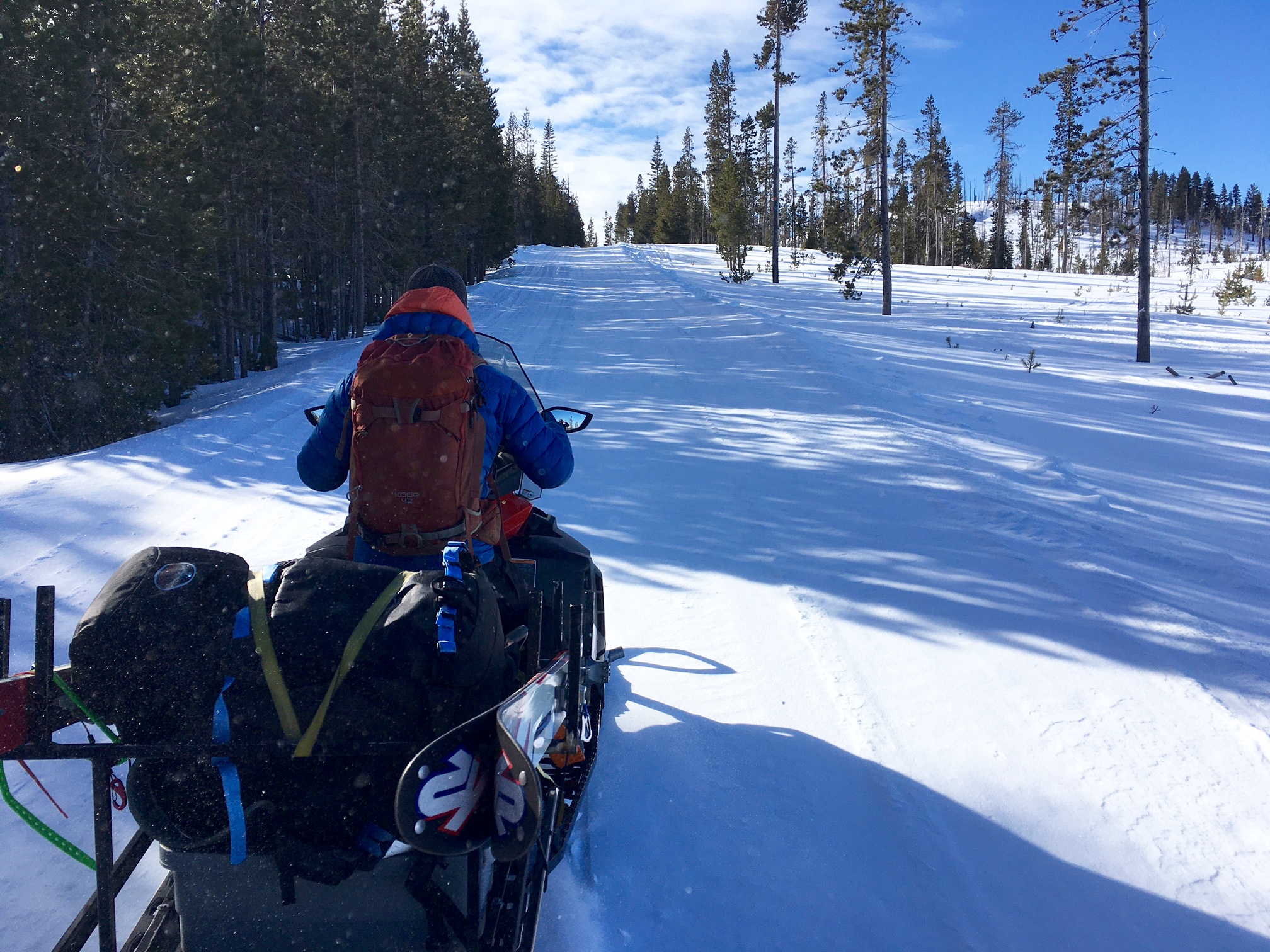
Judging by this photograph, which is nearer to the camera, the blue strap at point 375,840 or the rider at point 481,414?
the blue strap at point 375,840

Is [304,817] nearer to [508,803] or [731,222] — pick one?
[508,803]

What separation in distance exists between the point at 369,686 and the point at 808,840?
5.59ft

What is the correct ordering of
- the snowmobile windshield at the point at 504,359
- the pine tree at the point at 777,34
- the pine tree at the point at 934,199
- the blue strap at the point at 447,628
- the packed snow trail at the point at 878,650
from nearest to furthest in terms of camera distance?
the blue strap at the point at 447,628 < the packed snow trail at the point at 878,650 < the snowmobile windshield at the point at 504,359 < the pine tree at the point at 777,34 < the pine tree at the point at 934,199

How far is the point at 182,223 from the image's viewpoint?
40.2 ft

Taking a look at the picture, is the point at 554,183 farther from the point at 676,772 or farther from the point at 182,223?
the point at 676,772

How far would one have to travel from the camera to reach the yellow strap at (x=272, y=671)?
5.21 feet

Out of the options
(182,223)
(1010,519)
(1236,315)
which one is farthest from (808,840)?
(1236,315)

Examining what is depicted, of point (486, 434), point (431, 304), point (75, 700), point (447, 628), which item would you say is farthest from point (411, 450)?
point (75, 700)

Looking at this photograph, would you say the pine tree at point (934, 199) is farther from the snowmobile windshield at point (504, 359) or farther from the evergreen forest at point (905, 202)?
the snowmobile windshield at point (504, 359)

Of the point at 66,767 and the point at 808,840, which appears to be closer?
the point at 808,840

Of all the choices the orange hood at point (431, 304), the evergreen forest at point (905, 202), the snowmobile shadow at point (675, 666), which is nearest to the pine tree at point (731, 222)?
the evergreen forest at point (905, 202)

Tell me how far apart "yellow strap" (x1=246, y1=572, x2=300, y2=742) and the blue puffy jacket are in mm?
682

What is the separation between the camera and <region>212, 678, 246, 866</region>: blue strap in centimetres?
154

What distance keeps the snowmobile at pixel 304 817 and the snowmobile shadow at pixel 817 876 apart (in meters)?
0.56
